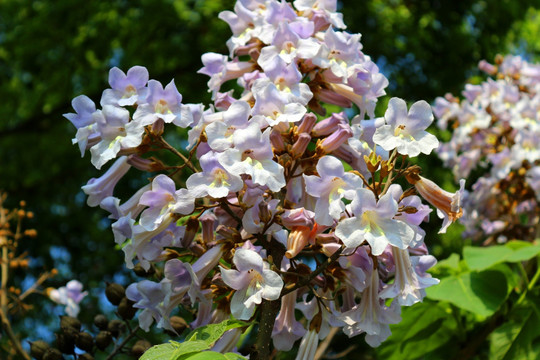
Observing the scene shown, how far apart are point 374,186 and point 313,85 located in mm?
348

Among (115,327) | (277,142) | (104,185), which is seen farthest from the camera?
(115,327)

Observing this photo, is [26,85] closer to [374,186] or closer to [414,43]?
[414,43]

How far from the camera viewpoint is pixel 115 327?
1.45 m

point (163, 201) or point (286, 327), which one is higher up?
point (163, 201)

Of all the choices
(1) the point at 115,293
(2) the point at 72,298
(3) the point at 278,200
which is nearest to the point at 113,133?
(3) the point at 278,200

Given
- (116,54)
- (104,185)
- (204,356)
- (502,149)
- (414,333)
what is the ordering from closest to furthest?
(204,356)
(104,185)
(414,333)
(502,149)
(116,54)

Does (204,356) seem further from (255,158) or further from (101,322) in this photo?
(101,322)

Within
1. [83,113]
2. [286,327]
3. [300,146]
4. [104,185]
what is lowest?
[286,327]

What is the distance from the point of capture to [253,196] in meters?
1.09

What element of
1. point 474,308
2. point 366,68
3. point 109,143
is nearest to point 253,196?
point 109,143

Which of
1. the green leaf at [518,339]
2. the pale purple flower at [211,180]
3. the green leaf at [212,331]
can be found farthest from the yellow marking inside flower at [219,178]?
the green leaf at [518,339]

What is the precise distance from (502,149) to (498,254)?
93cm

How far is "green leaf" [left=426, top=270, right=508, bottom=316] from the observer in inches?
64.8

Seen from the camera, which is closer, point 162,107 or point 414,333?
point 162,107
